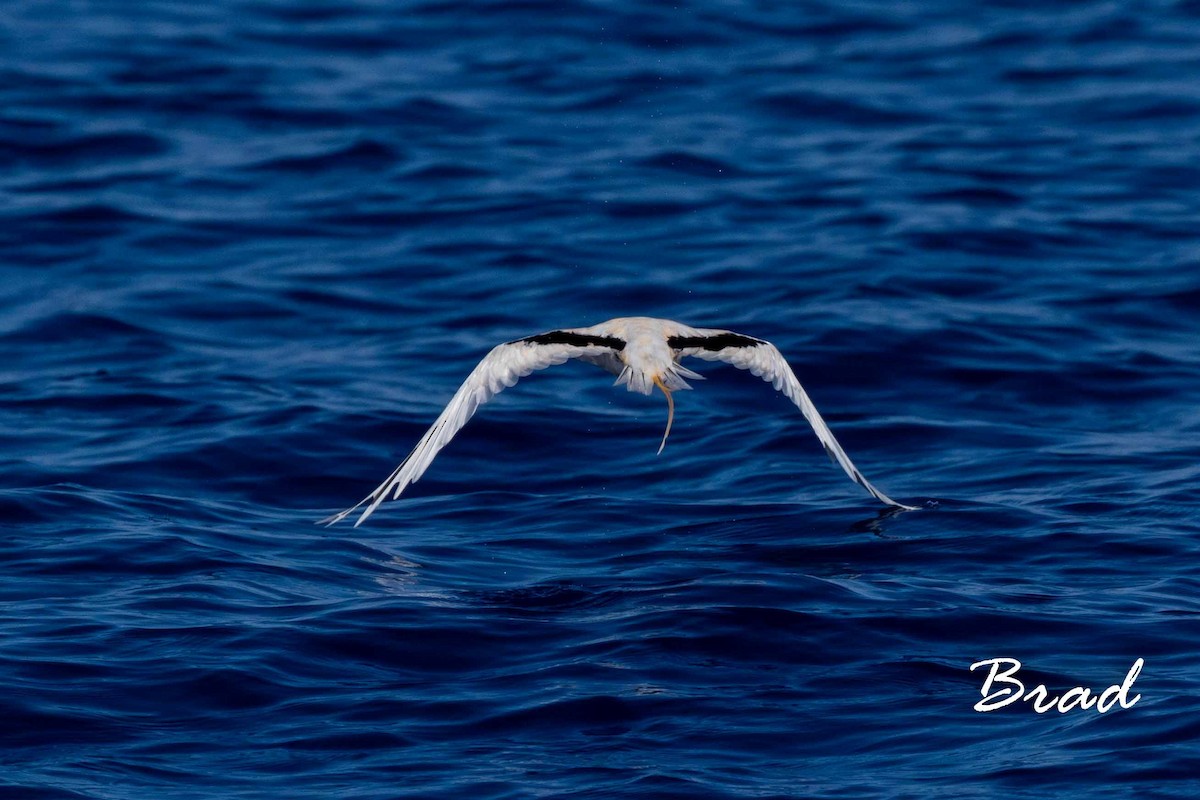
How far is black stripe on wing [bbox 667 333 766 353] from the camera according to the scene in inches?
457

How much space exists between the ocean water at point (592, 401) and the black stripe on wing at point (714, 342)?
157 centimetres

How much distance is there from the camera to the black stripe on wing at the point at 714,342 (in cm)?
1162

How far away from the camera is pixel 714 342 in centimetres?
1166

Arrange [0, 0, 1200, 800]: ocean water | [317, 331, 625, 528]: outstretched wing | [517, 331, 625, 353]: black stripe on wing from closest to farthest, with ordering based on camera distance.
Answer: [0, 0, 1200, 800]: ocean water → [317, 331, 625, 528]: outstretched wing → [517, 331, 625, 353]: black stripe on wing

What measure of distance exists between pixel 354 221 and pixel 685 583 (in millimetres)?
10915

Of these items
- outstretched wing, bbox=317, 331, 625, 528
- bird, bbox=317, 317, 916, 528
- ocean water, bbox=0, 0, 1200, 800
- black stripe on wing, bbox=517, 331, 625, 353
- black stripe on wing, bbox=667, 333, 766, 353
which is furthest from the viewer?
black stripe on wing, bbox=667, 333, 766, 353

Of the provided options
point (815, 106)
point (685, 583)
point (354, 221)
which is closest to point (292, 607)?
point (685, 583)

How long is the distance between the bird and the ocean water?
1.08 meters

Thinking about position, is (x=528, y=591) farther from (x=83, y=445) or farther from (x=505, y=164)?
(x=505, y=164)
